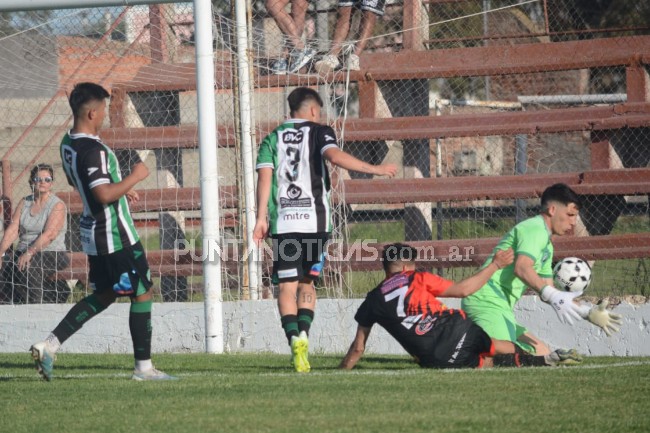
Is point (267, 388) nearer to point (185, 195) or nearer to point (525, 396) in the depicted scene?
point (525, 396)

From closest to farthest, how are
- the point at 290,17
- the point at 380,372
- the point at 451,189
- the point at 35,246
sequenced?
the point at 380,372, the point at 35,246, the point at 451,189, the point at 290,17

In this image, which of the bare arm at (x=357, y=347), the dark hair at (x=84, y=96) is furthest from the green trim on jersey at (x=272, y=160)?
the dark hair at (x=84, y=96)

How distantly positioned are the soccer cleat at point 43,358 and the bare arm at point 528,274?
3271mm

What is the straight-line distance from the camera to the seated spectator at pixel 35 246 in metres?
11.1

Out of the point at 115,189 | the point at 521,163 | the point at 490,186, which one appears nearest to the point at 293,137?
the point at 115,189

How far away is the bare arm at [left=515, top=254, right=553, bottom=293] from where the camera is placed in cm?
741

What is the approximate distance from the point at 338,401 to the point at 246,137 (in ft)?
16.8

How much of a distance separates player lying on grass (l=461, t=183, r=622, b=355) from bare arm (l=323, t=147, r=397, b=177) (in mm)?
1112

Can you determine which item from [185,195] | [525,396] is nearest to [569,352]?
[525,396]

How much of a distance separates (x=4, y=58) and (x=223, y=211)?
4273 mm

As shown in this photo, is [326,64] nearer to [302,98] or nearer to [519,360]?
[302,98]

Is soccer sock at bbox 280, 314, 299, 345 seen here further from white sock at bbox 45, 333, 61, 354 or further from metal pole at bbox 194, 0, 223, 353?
metal pole at bbox 194, 0, 223, 353

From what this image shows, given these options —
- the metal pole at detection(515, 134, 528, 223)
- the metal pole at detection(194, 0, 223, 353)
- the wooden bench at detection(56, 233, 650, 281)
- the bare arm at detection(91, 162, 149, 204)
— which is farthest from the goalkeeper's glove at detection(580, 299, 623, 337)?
the metal pole at detection(515, 134, 528, 223)

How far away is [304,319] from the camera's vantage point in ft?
25.0
